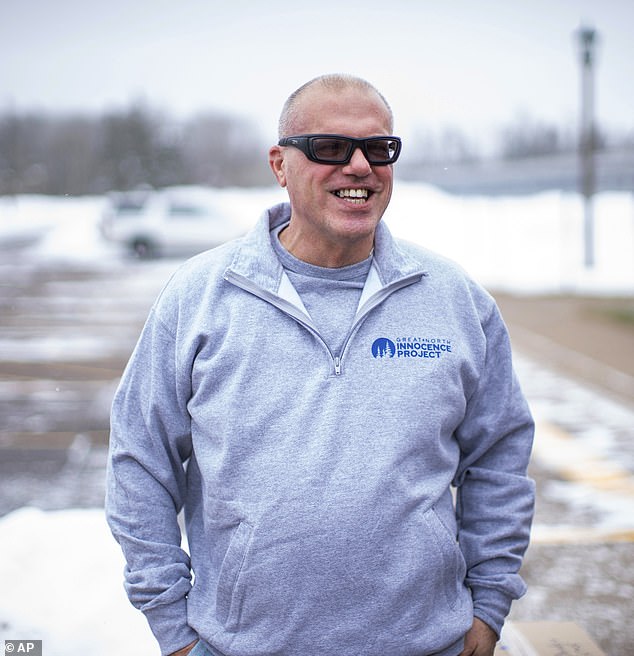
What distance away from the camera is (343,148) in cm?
187

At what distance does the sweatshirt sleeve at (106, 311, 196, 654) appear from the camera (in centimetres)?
190

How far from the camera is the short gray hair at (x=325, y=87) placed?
188 cm

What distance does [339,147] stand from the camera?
1.87 metres

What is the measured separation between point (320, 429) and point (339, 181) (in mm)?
535

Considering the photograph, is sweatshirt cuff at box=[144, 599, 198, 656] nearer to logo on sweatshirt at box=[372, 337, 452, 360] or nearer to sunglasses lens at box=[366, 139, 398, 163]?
logo on sweatshirt at box=[372, 337, 452, 360]

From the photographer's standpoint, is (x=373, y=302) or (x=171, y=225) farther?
(x=171, y=225)

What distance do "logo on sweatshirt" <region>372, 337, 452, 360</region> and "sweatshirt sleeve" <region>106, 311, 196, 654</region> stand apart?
0.43 meters

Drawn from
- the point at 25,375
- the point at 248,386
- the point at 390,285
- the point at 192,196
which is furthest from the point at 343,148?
the point at 192,196

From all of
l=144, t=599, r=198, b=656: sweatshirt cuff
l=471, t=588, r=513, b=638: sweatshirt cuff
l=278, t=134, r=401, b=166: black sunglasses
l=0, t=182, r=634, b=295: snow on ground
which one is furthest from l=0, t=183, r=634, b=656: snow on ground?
l=278, t=134, r=401, b=166: black sunglasses

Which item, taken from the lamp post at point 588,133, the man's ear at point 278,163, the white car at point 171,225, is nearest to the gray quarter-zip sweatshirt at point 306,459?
the man's ear at point 278,163

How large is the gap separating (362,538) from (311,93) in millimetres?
950

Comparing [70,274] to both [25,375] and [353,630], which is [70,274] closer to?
[25,375]

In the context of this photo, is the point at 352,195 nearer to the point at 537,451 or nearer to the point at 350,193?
the point at 350,193

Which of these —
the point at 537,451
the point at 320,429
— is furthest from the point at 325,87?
the point at 537,451
